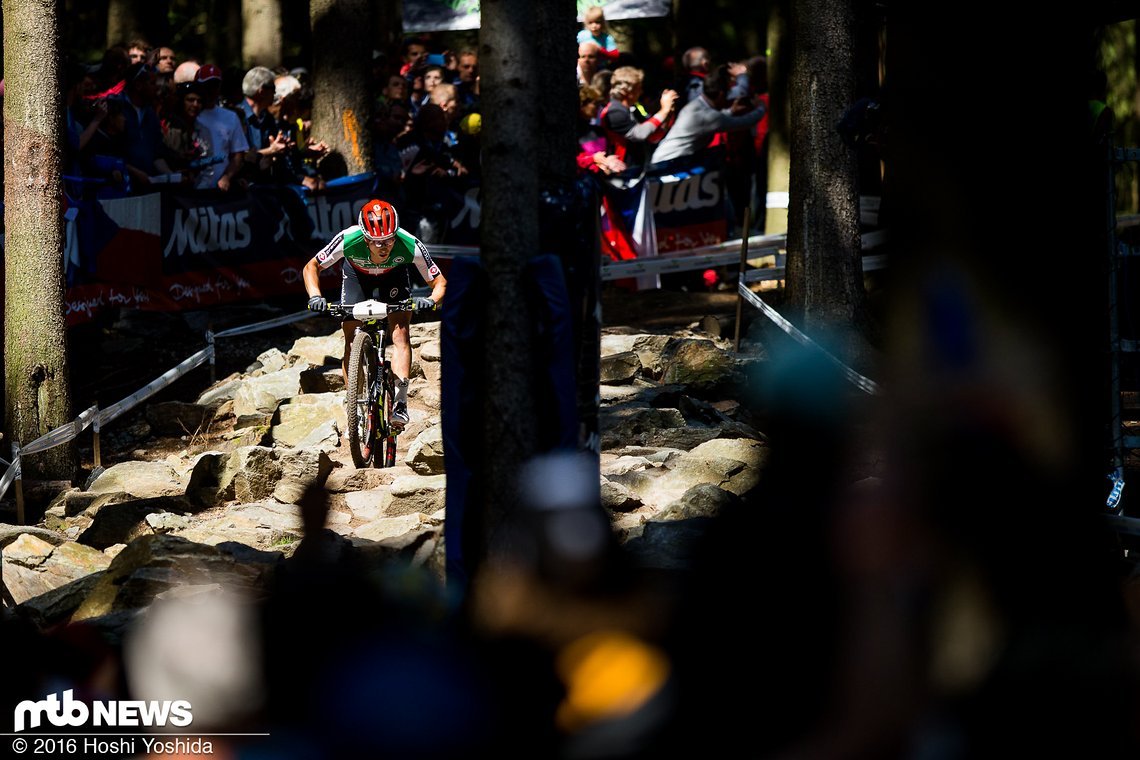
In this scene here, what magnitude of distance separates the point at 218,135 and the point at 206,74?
2.11 feet

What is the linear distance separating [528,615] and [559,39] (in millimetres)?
2716

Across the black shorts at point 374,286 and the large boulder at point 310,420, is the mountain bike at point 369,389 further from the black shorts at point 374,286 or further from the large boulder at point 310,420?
the large boulder at point 310,420

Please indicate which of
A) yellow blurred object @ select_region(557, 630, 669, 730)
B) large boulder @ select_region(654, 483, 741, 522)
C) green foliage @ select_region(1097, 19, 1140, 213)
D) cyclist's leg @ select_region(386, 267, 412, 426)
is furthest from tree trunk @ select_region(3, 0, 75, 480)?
green foliage @ select_region(1097, 19, 1140, 213)

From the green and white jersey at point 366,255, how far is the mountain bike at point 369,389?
341mm

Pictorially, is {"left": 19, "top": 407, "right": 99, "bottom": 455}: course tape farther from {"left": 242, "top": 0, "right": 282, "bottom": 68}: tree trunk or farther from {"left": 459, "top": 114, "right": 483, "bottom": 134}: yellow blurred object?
{"left": 242, "top": 0, "right": 282, "bottom": 68}: tree trunk

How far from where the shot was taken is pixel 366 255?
10055mm

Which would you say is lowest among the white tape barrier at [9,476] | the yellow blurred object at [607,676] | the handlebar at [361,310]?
the white tape barrier at [9,476]

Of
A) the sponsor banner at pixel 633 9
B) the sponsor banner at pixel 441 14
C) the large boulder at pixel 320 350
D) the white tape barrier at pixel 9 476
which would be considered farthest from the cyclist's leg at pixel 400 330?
the sponsor banner at pixel 441 14

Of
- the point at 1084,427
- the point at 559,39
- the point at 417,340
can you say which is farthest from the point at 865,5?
the point at 1084,427

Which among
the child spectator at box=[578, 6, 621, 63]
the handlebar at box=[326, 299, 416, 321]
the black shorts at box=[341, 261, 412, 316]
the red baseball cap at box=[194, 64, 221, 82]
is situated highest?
the child spectator at box=[578, 6, 621, 63]

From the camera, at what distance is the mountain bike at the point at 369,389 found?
9414mm

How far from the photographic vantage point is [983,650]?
2.59 metres

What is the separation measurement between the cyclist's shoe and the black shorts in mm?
768

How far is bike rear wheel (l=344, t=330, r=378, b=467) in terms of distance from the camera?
30.8ft
